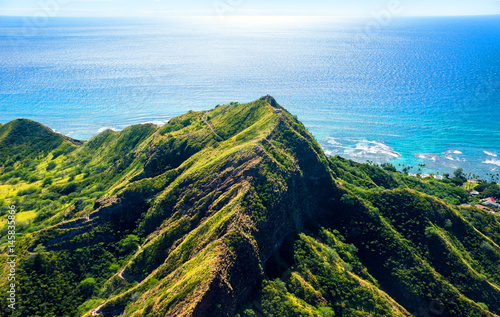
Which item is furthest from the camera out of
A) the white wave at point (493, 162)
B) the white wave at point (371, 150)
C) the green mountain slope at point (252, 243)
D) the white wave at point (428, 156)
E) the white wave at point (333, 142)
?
the white wave at point (333, 142)

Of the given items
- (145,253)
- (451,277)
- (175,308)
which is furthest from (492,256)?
(145,253)

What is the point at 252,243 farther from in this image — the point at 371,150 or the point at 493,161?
the point at 493,161

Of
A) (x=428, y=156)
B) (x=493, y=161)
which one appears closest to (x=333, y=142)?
(x=428, y=156)

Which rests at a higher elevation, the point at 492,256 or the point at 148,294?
the point at 492,256

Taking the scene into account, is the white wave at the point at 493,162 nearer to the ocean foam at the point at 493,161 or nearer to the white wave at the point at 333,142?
the ocean foam at the point at 493,161

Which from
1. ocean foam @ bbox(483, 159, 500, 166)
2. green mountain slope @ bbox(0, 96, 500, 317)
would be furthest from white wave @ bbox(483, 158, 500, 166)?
green mountain slope @ bbox(0, 96, 500, 317)

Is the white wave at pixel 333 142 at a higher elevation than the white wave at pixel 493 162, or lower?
lower

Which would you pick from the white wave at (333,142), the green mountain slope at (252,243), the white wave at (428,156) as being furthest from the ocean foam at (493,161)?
the green mountain slope at (252,243)

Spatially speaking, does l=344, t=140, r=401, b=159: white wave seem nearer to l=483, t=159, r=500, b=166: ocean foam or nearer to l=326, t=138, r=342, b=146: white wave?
l=326, t=138, r=342, b=146: white wave

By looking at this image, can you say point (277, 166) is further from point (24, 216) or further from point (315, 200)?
point (24, 216)
